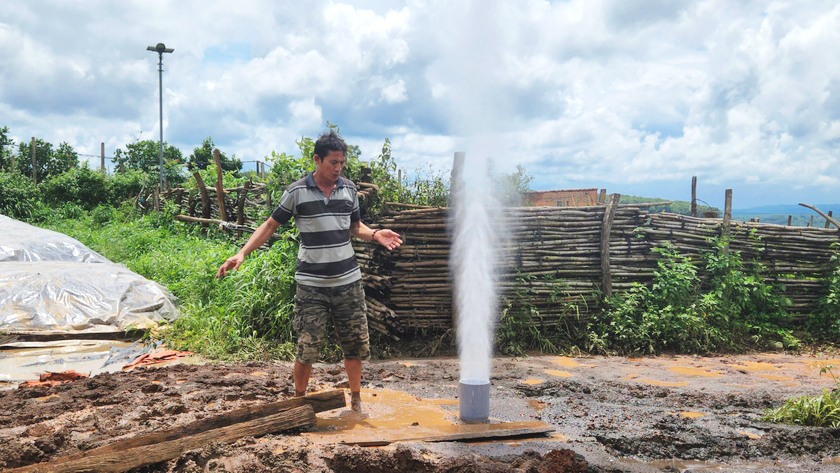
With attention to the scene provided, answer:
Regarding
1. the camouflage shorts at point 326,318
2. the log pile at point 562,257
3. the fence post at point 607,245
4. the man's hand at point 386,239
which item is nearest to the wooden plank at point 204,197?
the log pile at point 562,257

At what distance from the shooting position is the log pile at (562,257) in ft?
21.9

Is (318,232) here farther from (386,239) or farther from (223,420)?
(223,420)

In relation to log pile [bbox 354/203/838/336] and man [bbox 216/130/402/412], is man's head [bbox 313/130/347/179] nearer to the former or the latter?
man [bbox 216/130/402/412]

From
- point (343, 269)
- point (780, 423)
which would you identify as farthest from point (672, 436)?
point (343, 269)

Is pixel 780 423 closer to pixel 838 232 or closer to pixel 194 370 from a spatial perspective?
pixel 194 370

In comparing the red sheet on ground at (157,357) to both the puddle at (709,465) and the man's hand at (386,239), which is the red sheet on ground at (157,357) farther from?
the puddle at (709,465)

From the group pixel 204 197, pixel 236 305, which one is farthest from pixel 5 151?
pixel 236 305

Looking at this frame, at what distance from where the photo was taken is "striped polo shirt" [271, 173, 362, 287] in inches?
157

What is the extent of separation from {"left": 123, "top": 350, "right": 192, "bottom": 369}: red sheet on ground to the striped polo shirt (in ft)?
9.43

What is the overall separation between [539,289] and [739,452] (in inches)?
137

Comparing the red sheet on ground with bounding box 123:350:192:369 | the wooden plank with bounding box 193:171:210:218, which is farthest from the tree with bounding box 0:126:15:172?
the red sheet on ground with bounding box 123:350:192:369

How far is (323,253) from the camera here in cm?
398

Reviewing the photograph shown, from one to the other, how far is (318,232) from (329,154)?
0.52 m

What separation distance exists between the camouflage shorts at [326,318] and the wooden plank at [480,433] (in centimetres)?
74
